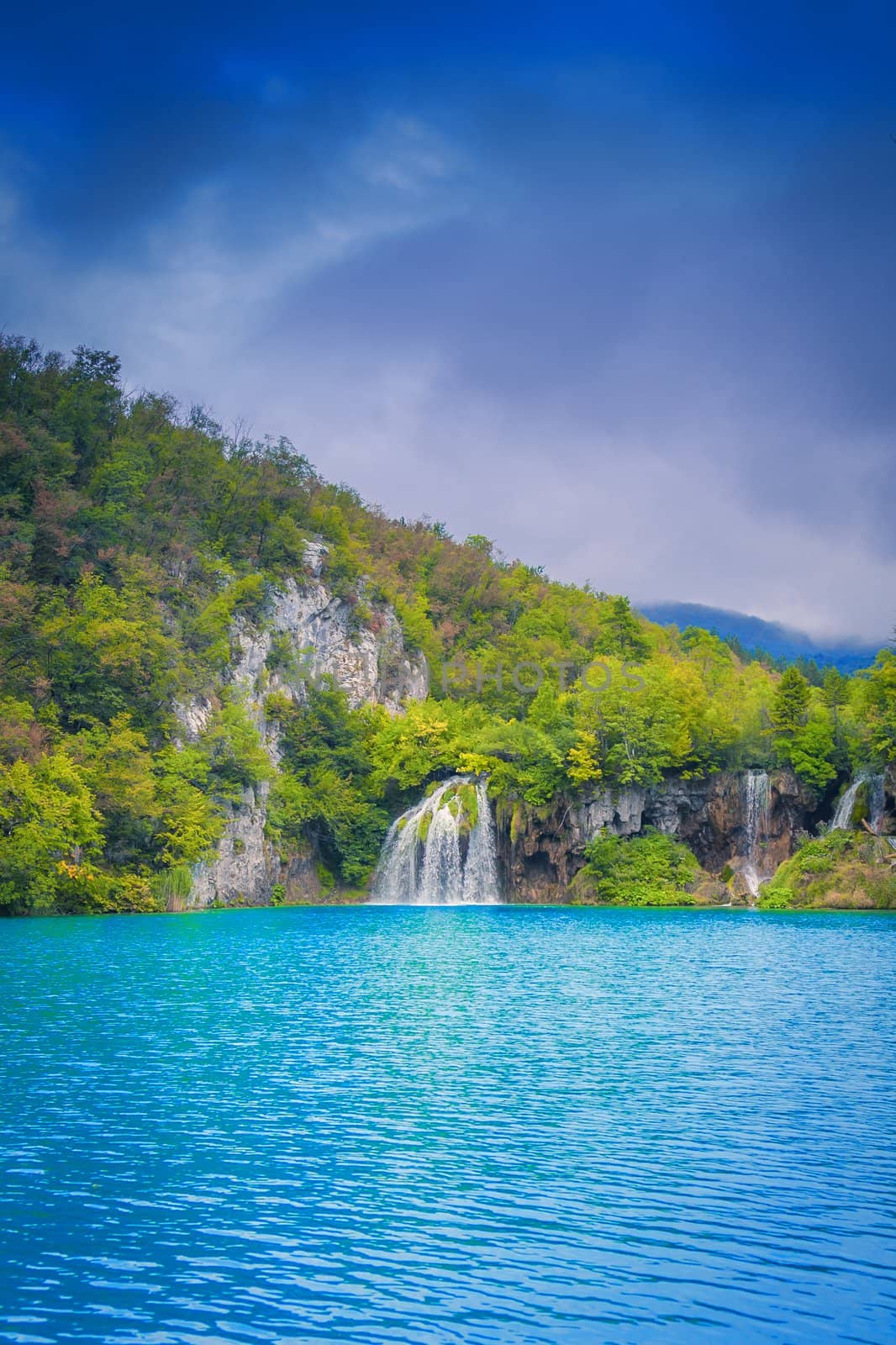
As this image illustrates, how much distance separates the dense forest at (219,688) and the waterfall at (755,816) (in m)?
1.15

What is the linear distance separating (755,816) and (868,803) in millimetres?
7899

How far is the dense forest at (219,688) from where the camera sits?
168 feet

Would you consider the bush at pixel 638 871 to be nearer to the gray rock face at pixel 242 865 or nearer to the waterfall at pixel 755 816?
→ the waterfall at pixel 755 816

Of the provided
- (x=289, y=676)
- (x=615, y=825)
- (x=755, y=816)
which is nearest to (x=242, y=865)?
(x=289, y=676)

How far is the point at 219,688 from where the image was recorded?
65.7m

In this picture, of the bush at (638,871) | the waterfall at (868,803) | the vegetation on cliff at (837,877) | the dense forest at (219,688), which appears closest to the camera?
the dense forest at (219,688)

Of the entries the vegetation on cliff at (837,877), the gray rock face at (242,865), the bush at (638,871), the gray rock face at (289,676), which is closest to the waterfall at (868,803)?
the vegetation on cliff at (837,877)

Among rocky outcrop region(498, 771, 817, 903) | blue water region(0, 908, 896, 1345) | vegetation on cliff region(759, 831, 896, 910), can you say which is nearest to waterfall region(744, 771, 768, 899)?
rocky outcrop region(498, 771, 817, 903)

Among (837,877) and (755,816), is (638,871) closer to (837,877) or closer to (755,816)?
(755,816)

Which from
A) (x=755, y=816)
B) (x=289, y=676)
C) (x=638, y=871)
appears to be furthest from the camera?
(x=289, y=676)

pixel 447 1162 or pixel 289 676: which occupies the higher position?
pixel 289 676

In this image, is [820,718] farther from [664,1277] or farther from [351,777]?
[664,1277]

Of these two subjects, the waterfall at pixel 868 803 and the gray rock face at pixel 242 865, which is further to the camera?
the gray rock face at pixel 242 865

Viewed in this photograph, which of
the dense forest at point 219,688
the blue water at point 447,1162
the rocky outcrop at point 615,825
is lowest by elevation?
the blue water at point 447,1162
